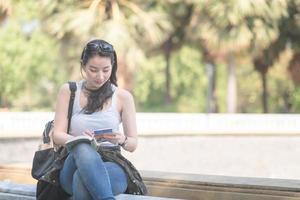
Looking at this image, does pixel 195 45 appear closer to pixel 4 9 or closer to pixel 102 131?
pixel 4 9

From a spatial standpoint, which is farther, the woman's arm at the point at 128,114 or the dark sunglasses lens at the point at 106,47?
the woman's arm at the point at 128,114

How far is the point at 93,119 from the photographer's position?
11.5 feet

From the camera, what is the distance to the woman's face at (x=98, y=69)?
3443mm

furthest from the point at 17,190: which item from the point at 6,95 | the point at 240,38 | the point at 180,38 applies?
the point at 6,95

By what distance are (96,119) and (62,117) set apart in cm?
20

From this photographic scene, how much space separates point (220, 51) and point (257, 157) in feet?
25.2

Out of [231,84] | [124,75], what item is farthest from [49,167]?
[231,84]

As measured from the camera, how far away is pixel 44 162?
140 inches

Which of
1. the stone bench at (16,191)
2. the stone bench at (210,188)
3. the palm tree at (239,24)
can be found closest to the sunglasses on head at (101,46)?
the stone bench at (210,188)

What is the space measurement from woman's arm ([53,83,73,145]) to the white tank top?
0.15ft

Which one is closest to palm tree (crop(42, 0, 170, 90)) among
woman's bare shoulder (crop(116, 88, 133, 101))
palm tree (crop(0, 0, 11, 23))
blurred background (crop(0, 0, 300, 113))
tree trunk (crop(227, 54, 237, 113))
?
blurred background (crop(0, 0, 300, 113))

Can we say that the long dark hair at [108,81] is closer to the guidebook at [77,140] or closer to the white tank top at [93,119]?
the white tank top at [93,119]

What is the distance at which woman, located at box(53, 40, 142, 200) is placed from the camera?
10.7 ft

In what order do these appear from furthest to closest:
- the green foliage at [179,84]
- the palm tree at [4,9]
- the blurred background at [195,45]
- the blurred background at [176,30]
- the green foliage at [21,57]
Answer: the green foliage at [179,84] < the green foliage at [21,57] < the blurred background at [176,30] < the palm tree at [4,9] < the blurred background at [195,45]
